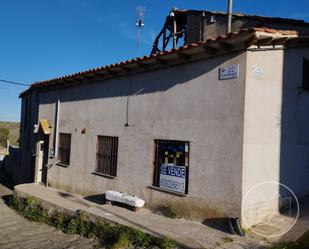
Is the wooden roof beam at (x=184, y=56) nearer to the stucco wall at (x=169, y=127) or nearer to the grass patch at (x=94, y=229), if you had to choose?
the stucco wall at (x=169, y=127)

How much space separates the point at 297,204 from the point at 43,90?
1180 cm

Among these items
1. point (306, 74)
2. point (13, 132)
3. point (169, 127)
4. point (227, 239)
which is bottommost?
point (227, 239)

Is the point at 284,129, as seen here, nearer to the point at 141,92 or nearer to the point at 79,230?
the point at 141,92

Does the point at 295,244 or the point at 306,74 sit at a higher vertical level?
the point at 306,74

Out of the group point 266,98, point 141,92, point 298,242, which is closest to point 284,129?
point 266,98

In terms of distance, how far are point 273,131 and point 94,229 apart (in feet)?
15.6

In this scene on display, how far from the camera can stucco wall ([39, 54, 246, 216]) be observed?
7242 mm

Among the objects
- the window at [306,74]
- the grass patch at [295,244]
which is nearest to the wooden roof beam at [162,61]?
the window at [306,74]

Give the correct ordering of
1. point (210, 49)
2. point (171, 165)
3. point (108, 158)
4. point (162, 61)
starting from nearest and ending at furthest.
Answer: point (210, 49)
point (171, 165)
point (162, 61)
point (108, 158)

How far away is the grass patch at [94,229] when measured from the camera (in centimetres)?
697

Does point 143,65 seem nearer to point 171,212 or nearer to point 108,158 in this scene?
point 108,158

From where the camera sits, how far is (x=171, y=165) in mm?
8594

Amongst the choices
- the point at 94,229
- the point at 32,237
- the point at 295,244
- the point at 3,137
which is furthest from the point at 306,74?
the point at 3,137

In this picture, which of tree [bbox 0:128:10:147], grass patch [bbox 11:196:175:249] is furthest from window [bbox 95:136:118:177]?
tree [bbox 0:128:10:147]
